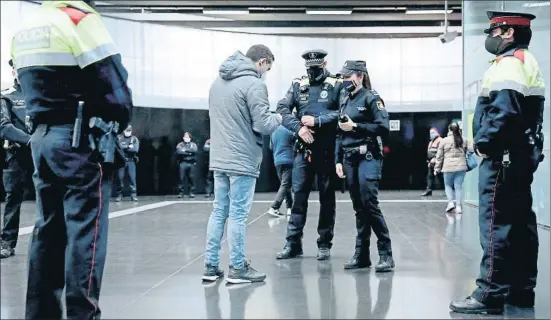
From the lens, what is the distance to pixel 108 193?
9.89 ft

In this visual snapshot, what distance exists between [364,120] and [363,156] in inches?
12.0

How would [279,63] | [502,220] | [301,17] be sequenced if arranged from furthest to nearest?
[301,17]
[279,63]
[502,220]

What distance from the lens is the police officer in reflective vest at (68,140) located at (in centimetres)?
278

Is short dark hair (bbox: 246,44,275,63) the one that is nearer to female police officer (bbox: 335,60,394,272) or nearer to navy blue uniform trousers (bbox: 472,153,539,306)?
female police officer (bbox: 335,60,394,272)

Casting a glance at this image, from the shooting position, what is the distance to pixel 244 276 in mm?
4242

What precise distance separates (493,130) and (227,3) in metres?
13.4

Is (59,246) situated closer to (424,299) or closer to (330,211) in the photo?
(424,299)

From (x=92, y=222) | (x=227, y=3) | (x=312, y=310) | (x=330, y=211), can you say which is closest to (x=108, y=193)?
(x=92, y=222)

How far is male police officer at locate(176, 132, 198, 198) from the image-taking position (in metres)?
15.0

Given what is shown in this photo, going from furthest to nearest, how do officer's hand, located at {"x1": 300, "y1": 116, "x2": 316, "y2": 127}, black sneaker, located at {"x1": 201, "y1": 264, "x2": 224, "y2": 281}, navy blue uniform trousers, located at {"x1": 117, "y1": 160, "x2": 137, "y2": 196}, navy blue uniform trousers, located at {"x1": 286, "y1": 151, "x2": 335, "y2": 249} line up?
navy blue uniform trousers, located at {"x1": 117, "y1": 160, "x2": 137, "y2": 196} → navy blue uniform trousers, located at {"x1": 286, "y1": 151, "x2": 335, "y2": 249} → officer's hand, located at {"x1": 300, "y1": 116, "x2": 316, "y2": 127} → black sneaker, located at {"x1": 201, "y1": 264, "x2": 224, "y2": 281}

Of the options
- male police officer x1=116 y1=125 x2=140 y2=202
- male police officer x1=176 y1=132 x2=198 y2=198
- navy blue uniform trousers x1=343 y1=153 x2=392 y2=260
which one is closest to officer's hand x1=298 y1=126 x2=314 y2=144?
navy blue uniform trousers x1=343 y1=153 x2=392 y2=260

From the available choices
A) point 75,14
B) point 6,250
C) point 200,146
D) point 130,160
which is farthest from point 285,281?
point 200,146

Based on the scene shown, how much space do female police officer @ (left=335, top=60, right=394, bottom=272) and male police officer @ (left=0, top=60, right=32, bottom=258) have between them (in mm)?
2818

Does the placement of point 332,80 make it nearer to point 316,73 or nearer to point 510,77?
point 316,73
